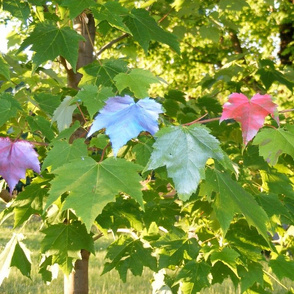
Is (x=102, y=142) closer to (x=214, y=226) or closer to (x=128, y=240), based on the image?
(x=214, y=226)

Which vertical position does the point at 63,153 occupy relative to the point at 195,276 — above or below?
above

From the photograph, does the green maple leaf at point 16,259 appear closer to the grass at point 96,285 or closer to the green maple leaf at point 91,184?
the green maple leaf at point 91,184

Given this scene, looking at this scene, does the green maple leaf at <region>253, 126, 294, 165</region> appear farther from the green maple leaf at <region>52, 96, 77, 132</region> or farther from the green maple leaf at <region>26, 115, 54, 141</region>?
the green maple leaf at <region>26, 115, 54, 141</region>

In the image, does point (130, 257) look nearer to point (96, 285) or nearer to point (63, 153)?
point (63, 153)

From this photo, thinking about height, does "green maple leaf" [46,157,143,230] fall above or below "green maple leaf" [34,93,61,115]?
above

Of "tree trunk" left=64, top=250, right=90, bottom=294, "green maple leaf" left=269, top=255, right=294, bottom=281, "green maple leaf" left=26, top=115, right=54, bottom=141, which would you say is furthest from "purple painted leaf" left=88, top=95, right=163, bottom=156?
"tree trunk" left=64, top=250, right=90, bottom=294

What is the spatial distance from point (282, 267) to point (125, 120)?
4.23 feet

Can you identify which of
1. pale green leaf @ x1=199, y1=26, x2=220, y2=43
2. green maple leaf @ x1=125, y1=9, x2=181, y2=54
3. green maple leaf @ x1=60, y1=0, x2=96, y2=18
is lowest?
pale green leaf @ x1=199, y1=26, x2=220, y2=43

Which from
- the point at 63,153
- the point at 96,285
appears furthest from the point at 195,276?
the point at 96,285

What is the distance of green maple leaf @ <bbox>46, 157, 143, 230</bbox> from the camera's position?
3.33 ft

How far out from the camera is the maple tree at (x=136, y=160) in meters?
1.02

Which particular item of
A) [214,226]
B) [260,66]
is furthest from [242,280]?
[260,66]

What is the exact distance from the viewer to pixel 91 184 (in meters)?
1.03

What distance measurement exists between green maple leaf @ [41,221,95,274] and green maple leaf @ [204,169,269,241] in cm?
77
